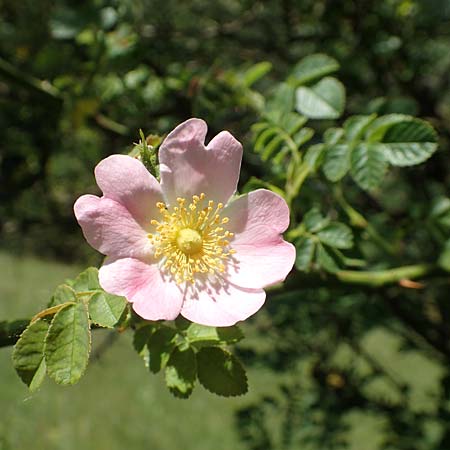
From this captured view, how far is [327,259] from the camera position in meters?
0.99

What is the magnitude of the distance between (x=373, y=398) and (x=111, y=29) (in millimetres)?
1549

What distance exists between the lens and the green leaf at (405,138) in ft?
3.33

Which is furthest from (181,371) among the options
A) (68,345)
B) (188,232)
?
(188,232)

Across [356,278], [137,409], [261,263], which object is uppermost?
[261,263]

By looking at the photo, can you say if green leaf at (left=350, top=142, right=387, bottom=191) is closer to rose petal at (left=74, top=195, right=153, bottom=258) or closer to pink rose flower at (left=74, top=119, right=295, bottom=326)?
pink rose flower at (left=74, top=119, right=295, bottom=326)

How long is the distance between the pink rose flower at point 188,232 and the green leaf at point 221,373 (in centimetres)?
6

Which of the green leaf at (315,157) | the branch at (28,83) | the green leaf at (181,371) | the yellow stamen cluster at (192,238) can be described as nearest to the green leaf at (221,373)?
the green leaf at (181,371)

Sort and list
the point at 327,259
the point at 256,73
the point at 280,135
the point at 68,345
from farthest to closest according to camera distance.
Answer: the point at 256,73, the point at 280,135, the point at 327,259, the point at 68,345

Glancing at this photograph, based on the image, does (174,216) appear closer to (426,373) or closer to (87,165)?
(87,165)

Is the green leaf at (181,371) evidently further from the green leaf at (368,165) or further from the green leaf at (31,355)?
the green leaf at (368,165)

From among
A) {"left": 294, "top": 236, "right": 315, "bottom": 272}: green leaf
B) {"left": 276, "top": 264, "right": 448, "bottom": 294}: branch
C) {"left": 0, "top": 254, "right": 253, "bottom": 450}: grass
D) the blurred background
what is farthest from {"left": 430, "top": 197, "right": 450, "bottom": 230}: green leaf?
{"left": 0, "top": 254, "right": 253, "bottom": 450}: grass

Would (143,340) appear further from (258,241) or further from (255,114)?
(255,114)

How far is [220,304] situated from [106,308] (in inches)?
6.5

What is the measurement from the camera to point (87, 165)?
8.34 feet
